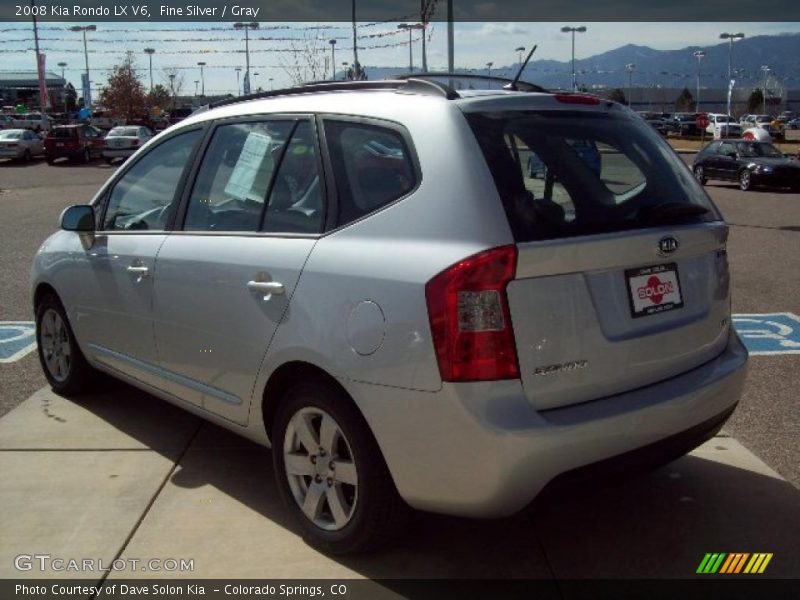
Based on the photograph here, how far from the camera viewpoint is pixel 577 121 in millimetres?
3479

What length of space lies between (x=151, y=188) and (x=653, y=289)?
9.01 ft

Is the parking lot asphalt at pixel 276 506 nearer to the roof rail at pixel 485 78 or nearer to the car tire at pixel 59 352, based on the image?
the car tire at pixel 59 352

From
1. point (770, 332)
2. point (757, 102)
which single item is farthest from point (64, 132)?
point (757, 102)

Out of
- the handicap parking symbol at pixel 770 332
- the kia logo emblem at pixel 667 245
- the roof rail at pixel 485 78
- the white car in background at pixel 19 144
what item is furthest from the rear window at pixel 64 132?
the kia logo emblem at pixel 667 245

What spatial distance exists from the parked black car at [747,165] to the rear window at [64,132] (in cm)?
2684

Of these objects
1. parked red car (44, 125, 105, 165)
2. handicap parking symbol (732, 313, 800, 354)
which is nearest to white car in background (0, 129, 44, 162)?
parked red car (44, 125, 105, 165)

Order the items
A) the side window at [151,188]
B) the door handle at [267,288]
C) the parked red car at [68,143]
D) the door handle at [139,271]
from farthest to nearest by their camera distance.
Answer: the parked red car at [68,143], the side window at [151,188], the door handle at [139,271], the door handle at [267,288]

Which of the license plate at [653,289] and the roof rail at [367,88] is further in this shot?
the roof rail at [367,88]

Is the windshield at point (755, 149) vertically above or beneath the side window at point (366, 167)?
beneath

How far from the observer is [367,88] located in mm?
3637

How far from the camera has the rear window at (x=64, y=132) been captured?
3797cm

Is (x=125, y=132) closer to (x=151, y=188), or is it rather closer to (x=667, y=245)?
(x=151, y=188)

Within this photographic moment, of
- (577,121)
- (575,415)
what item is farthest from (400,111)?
(575,415)

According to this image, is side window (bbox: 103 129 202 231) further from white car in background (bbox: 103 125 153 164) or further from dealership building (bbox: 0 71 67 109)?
dealership building (bbox: 0 71 67 109)
